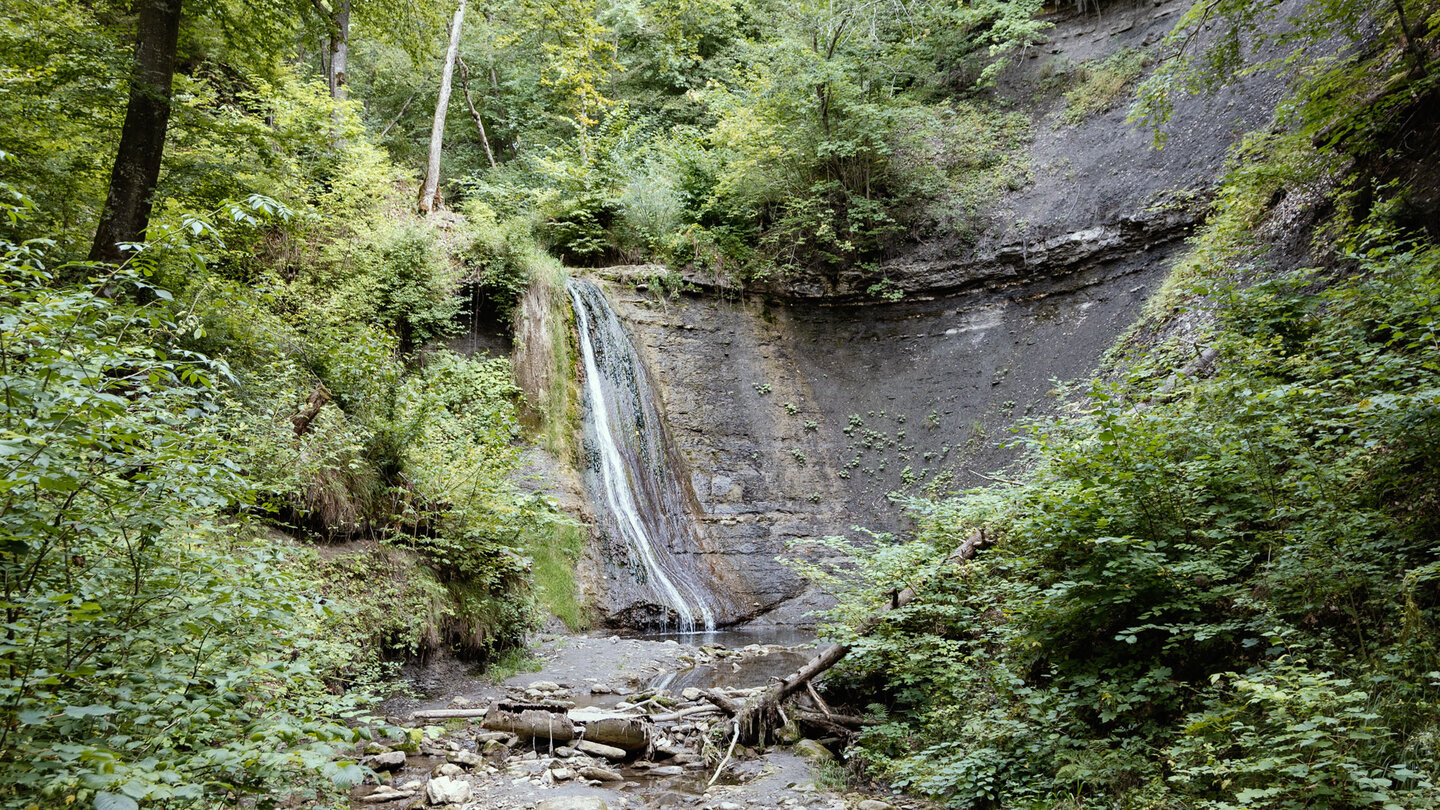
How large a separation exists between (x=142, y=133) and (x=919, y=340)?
13756 millimetres

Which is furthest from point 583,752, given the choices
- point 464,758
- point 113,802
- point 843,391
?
point 843,391

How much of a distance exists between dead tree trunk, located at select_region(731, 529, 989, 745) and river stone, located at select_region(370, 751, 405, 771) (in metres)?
2.57

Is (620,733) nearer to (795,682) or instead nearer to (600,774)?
(600,774)

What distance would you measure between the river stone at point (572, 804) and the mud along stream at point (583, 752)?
0.5 inches

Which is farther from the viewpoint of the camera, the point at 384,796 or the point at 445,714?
the point at 445,714

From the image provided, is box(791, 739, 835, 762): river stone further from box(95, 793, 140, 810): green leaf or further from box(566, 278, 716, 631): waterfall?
box(566, 278, 716, 631): waterfall

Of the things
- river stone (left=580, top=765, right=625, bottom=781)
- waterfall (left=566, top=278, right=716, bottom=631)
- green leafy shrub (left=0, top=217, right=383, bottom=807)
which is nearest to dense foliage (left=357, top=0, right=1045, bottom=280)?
waterfall (left=566, top=278, right=716, bottom=631)

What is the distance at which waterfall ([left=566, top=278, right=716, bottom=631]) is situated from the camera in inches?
469

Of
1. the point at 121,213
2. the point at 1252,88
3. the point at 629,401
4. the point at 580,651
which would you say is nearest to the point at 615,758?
the point at 580,651

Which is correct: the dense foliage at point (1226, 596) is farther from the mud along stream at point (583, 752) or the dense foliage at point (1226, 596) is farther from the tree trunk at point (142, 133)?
the tree trunk at point (142, 133)

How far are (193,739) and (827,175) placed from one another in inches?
622

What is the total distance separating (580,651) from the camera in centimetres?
887

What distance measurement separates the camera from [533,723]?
5758 millimetres

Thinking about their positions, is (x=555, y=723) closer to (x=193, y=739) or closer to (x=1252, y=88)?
(x=193, y=739)
